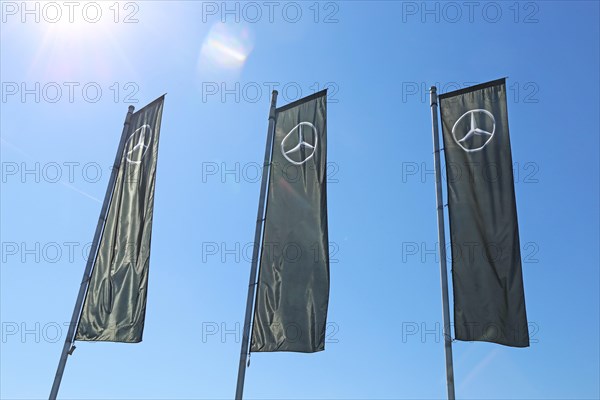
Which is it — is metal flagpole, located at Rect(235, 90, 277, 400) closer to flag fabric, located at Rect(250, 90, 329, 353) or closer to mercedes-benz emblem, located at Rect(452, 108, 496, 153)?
flag fabric, located at Rect(250, 90, 329, 353)

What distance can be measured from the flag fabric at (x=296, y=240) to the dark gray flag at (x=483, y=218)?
3087 millimetres

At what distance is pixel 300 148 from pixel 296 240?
257cm

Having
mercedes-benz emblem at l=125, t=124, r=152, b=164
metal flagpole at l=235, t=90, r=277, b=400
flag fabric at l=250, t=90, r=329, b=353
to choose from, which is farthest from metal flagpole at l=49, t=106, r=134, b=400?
flag fabric at l=250, t=90, r=329, b=353

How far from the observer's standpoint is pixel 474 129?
13.4 meters

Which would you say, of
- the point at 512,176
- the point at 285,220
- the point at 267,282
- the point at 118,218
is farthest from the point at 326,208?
the point at 118,218

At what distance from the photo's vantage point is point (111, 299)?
1389 cm

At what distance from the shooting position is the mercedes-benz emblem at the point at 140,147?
50.8 feet

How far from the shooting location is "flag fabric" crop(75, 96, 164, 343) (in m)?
13.6

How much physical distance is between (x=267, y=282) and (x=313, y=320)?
1.49m

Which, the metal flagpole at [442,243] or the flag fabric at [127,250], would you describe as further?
the flag fabric at [127,250]

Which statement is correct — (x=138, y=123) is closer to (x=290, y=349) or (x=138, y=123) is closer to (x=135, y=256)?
(x=135, y=256)

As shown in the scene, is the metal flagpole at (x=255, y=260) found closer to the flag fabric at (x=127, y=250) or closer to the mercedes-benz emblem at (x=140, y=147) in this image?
the flag fabric at (x=127, y=250)

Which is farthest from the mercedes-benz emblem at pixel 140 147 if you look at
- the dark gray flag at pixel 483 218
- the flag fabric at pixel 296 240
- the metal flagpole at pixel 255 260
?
the dark gray flag at pixel 483 218

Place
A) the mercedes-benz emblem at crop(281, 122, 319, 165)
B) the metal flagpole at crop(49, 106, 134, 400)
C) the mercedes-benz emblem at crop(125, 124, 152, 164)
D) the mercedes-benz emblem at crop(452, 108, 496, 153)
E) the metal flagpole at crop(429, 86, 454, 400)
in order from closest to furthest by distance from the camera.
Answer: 1. the metal flagpole at crop(429, 86, 454, 400)
2. the mercedes-benz emblem at crop(452, 108, 496, 153)
3. the metal flagpole at crop(49, 106, 134, 400)
4. the mercedes-benz emblem at crop(281, 122, 319, 165)
5. the mercedes-benz emblem at crop(125, 124, 152, 164)
